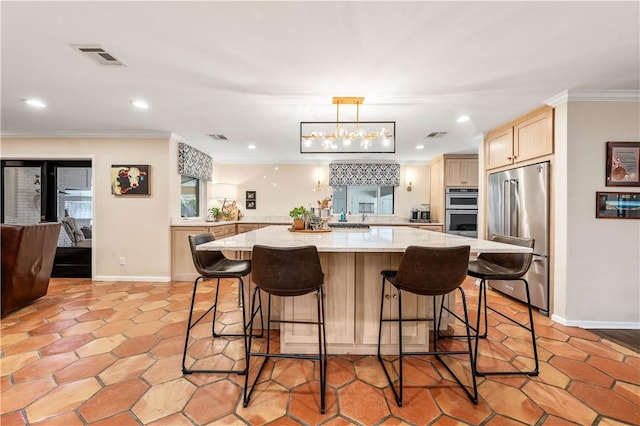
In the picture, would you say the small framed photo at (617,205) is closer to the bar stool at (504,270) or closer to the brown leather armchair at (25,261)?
the bar stool at (504,270)

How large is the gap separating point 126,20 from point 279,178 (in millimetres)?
4349

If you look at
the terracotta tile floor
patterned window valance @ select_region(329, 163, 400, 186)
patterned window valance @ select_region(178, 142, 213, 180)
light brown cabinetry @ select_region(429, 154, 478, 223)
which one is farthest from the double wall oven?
patterned window valance @ select_region(178, 142, 213, 180)

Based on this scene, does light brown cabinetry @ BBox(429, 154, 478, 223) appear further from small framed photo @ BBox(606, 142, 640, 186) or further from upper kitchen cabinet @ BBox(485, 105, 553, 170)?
small framed photo @ BBox(606, 142, 640, 186)

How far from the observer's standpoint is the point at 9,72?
7.11 feet

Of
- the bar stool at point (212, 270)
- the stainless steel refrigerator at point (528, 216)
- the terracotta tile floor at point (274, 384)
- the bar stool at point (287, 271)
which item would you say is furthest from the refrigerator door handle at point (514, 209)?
the bar stool at point (212, 270)

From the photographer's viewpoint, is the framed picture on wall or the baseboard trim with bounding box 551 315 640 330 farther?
the framed picture on wall

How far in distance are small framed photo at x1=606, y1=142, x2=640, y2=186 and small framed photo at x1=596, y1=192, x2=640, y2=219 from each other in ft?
0.36

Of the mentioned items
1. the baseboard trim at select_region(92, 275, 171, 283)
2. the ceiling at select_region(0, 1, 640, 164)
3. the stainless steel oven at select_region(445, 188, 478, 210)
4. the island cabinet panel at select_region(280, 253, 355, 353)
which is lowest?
the baseboard trim at select_region(92, 275, 171, 283)

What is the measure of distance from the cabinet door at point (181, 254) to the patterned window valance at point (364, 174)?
3.05 metres

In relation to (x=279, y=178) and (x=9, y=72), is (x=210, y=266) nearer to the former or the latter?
(x=9, y=72)

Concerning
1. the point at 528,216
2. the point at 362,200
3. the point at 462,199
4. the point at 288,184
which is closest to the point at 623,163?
the point at 528,216

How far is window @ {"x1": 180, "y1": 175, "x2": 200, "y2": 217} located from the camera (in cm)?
472

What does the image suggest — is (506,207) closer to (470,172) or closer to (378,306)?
(470,172)

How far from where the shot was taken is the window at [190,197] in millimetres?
4719
